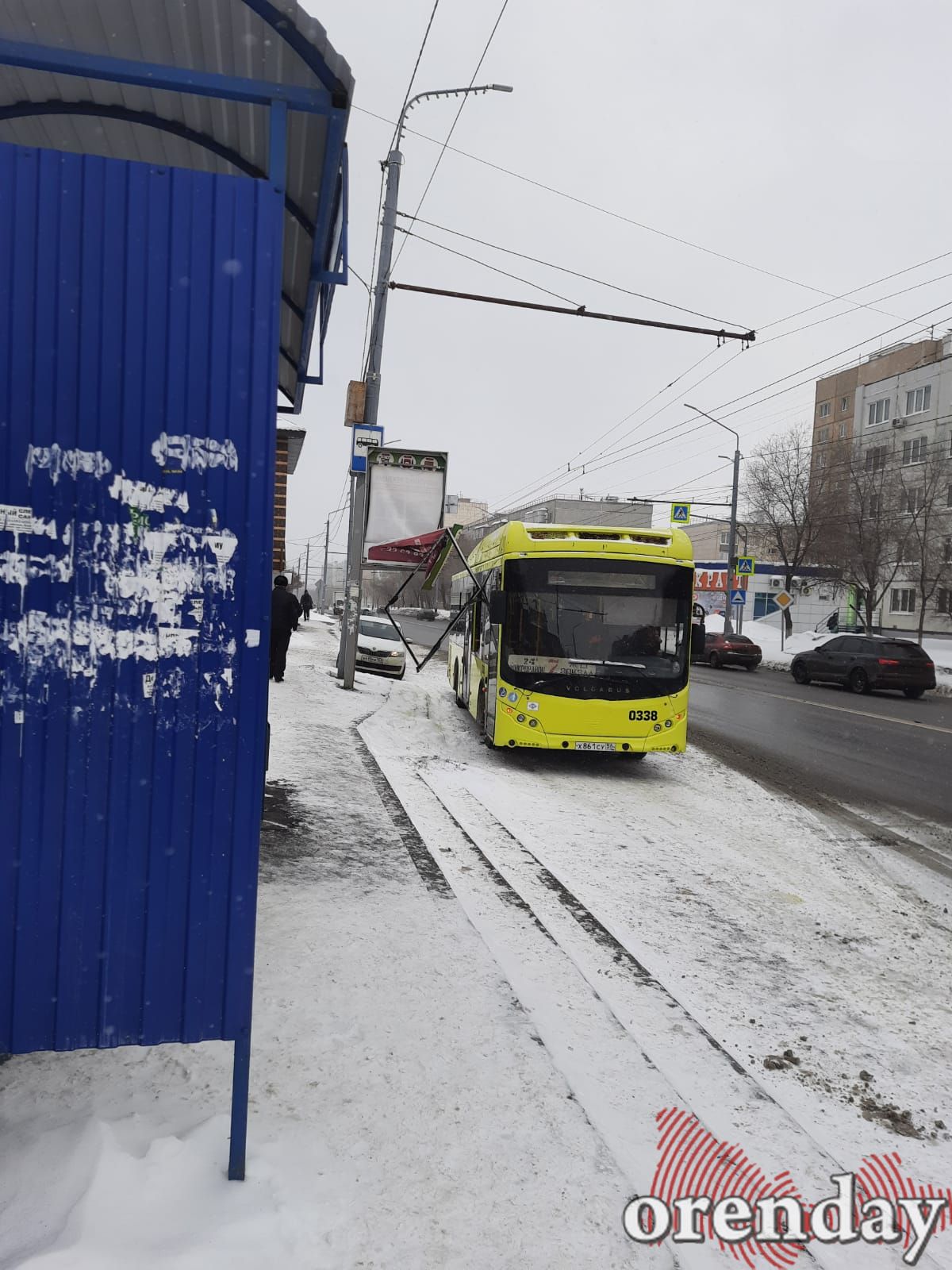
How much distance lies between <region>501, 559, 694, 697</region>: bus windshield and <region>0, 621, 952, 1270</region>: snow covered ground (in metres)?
3.52

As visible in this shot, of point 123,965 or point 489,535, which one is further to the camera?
point 489,535

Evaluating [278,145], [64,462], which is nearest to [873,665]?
[278,145]

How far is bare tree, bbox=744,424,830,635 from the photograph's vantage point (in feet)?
147

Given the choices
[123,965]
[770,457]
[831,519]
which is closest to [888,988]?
A: [123,965]

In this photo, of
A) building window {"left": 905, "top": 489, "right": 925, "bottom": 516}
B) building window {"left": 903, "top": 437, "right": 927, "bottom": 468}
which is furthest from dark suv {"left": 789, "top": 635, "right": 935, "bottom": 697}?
building window {"left": 903, "top": 437, "right": 927, "bottom": 468}

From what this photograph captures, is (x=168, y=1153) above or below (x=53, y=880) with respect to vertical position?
below

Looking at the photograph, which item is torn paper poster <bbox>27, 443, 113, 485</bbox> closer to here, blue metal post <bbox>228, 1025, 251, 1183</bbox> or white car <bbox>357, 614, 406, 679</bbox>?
blue metal post <bbox>228, 1025, 251, 1183</bbox>

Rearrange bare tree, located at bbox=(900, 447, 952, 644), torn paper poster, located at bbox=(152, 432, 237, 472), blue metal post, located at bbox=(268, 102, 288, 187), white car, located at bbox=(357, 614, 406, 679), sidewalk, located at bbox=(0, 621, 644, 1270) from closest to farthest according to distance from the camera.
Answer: sidewalk, located at bbox=(0, 621, 644, 1270)
torn paper poster, located at bbox=(152, 432, 237, 472)
blue metal post, located at bbox=(268, 102, 288, 187)
white car, located at bbox=(357, 614, 406, 679)
bare tree, located at bbox=(900, 447, 952, 644)

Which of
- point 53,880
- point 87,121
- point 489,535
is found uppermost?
point 87,121

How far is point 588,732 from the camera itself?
33.4 ft

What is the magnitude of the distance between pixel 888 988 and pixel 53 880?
3970 mm

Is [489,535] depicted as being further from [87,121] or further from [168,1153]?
[168,1153]

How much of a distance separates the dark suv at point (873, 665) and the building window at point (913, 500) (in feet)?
46.3

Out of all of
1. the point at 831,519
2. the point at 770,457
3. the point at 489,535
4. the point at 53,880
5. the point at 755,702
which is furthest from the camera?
the point at 770,457
